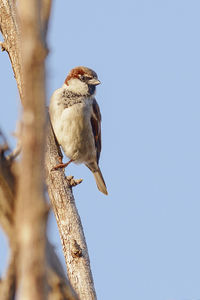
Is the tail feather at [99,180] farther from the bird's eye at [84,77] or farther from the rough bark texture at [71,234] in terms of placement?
the rough bark texture at [71,234]

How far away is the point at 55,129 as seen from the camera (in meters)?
5.43

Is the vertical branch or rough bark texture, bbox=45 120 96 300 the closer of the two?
the vertical branch

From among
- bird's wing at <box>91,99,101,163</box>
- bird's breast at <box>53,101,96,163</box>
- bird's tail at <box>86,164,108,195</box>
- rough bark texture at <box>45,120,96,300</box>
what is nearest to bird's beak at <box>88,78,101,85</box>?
bird's wing at <box>91,99,101,163</box>

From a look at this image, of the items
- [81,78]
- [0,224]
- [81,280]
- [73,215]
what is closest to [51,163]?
[73,215]

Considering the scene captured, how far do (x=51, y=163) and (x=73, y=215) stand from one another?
491 mm

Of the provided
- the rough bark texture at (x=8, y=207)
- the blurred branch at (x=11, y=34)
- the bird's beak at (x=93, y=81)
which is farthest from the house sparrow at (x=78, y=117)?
the rough bark texture at (x=8, y=207)

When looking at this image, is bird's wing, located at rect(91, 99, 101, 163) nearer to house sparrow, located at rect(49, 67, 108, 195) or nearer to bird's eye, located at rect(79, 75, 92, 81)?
house sparrow, located at rect(49, 67, 108, 195)

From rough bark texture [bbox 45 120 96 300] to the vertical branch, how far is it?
109 inches

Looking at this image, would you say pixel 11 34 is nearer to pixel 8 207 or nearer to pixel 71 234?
pixel 71 234

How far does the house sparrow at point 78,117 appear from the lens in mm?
5480

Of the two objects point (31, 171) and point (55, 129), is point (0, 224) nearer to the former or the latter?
point (31, 171)

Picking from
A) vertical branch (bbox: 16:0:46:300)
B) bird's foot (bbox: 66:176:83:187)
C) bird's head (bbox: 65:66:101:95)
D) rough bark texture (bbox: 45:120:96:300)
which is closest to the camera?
vertical branch (bbox: 16:0:46:300)

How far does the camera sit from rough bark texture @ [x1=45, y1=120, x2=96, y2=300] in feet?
12.9

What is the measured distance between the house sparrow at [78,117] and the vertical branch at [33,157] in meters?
4.08
